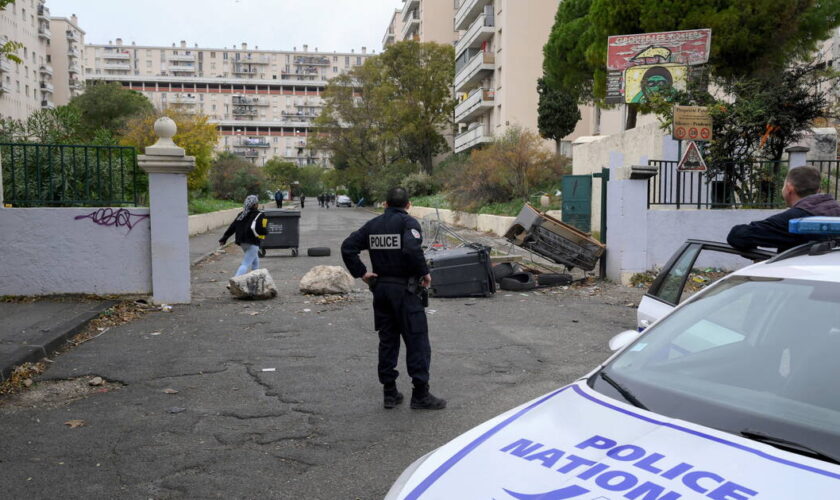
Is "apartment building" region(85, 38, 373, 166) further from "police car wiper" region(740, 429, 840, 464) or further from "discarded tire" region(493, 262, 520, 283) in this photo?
"police car wiper" region(740, 429, 840, 464)

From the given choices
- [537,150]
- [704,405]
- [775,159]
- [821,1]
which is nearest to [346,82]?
[537,150]

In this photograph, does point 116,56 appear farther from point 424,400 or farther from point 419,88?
point 424,400

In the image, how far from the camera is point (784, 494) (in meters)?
1.80

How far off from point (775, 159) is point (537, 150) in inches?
538

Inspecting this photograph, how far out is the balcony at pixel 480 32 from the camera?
4731cm

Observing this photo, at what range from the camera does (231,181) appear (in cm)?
4769

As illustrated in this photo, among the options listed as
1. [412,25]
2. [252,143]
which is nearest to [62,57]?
[252,143]

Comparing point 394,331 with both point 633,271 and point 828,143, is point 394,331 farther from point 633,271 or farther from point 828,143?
point 828,143

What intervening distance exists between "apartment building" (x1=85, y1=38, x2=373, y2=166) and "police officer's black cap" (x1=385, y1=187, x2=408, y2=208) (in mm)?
136818

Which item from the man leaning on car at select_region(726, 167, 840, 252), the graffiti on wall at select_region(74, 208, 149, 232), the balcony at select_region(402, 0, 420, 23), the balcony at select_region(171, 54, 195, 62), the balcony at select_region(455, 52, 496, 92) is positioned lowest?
the graffiti on wall at select_region(74, 208, 149, 232)

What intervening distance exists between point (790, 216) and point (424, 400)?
2.89 metres

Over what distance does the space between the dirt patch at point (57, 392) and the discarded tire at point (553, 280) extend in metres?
7.83

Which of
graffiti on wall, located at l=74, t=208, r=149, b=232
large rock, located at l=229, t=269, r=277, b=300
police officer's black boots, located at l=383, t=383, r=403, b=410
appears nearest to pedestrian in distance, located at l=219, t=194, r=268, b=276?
large rock, located at l=229, t=269, r=277, b=300

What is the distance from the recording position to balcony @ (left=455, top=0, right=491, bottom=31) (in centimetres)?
5062
